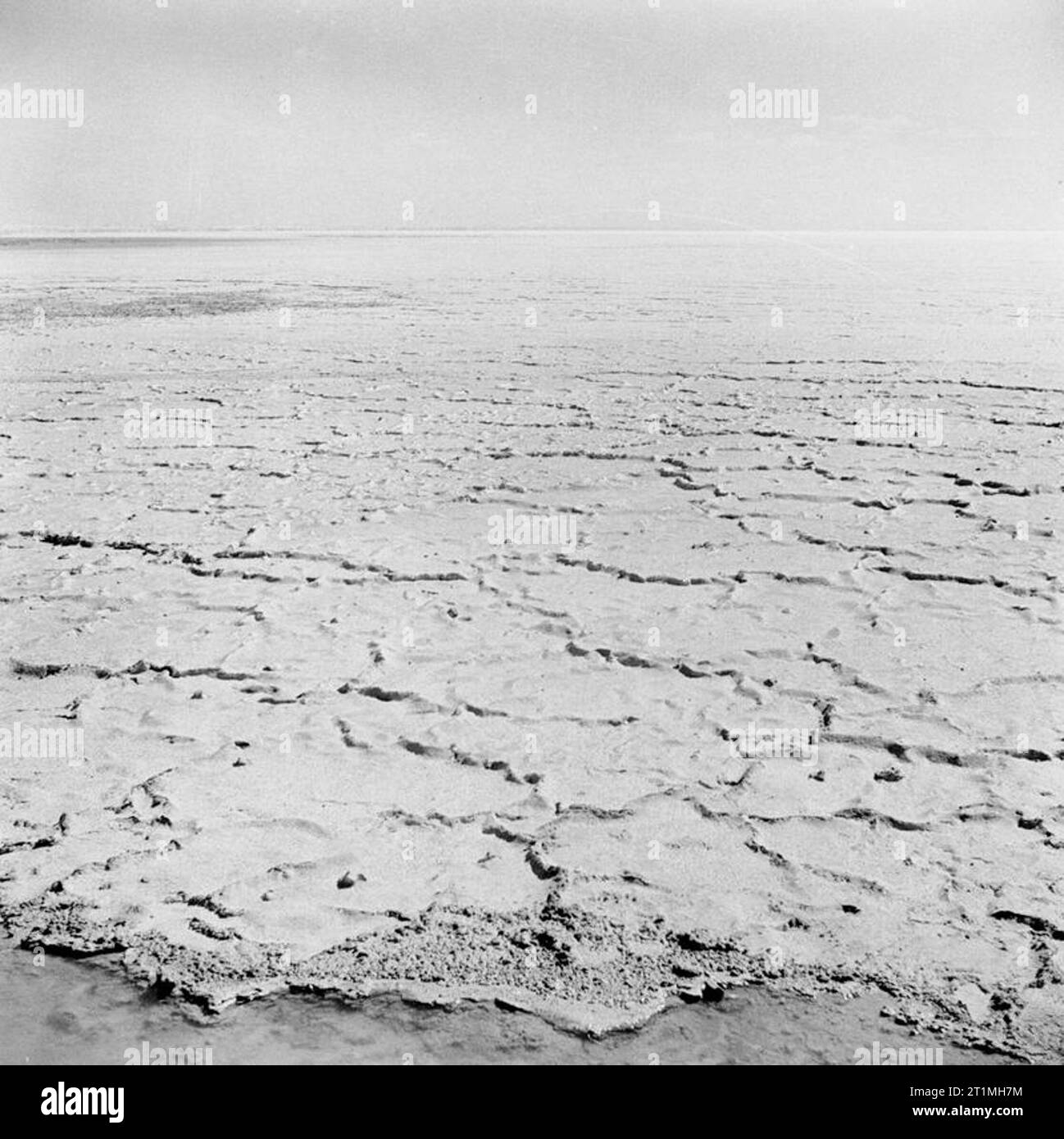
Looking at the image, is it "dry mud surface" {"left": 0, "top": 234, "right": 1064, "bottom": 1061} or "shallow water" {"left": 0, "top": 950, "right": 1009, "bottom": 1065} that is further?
"dry mud surface" {"left": 0, "top": 234, "right": 1064, "bottom": 1061}

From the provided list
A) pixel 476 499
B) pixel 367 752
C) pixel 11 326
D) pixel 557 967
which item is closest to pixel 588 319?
pixel 11 326

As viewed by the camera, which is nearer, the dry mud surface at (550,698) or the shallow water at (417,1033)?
the shallow water at (417,1033)

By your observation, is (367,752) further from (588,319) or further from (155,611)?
(588,319)

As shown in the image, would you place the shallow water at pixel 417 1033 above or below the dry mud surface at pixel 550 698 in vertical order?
below

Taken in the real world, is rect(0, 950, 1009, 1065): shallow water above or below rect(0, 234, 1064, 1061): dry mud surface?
below
